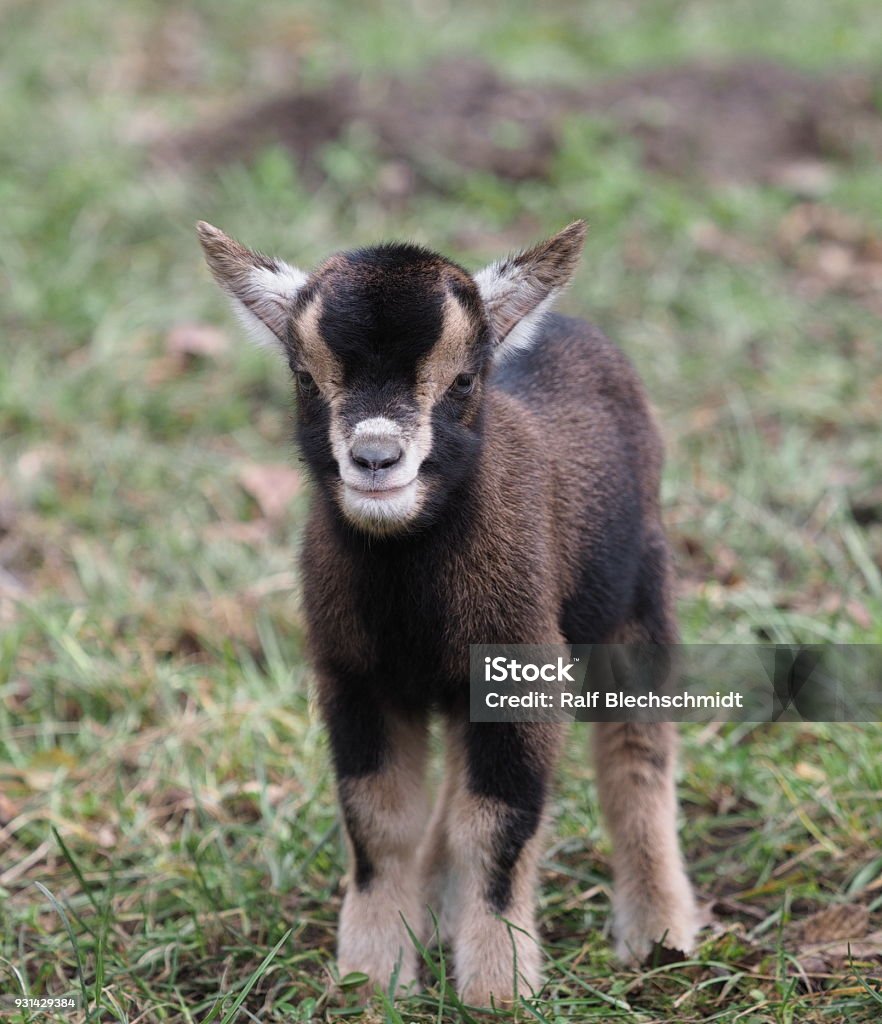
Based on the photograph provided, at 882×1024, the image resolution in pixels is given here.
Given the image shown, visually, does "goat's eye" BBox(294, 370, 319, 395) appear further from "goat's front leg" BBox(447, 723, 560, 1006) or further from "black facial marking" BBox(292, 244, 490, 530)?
"goat's front leg" BBox(447, 723, 560, 1006)

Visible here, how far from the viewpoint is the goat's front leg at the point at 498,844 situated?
4.70 metres

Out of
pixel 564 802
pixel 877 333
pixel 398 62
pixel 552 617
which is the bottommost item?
pixel 564 802

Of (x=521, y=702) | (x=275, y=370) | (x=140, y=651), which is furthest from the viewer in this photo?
(x=275, y=370)

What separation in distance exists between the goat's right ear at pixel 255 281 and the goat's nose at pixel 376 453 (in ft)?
2.76

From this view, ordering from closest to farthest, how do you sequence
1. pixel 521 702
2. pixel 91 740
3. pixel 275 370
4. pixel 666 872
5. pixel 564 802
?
pixel 521 702, pixel 666 872, pixel 564 802, pixel 91 740, pixel 275 370

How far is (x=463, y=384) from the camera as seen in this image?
179 inches

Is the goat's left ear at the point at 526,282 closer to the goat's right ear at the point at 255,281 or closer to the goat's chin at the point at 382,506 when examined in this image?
the goat's right ear at the point at 255,281

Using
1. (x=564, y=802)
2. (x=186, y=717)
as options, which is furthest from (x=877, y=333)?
(x=186, y=717)

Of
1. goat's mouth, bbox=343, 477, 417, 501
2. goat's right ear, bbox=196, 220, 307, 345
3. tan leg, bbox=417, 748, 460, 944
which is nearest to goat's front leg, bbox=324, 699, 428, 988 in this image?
tan leg, bbox=417, 748, 460, 944

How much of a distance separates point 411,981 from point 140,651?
2593 mm

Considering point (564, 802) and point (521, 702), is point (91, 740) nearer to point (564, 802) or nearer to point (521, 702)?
point (564, 802)

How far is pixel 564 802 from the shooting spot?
19.7 feet

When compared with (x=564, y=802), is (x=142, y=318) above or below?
above

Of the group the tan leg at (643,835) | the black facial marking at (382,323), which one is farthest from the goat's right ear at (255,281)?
the tan leg at (643,835)
